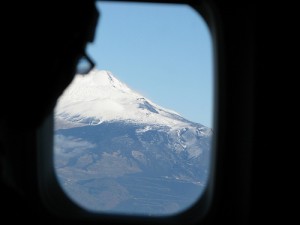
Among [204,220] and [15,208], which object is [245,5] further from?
[15,208]

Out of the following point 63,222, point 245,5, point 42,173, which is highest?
point 245,5

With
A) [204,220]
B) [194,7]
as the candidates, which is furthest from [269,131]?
[194,7]

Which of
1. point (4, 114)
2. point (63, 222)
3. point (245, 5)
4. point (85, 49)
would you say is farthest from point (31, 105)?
point (245, 5)

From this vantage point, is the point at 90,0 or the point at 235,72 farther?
the point at 235,72

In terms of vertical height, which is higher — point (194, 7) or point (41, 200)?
point (194, 7)

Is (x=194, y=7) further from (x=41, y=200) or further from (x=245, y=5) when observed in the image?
(x=41, y=200)

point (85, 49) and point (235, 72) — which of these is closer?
point (85, 49)

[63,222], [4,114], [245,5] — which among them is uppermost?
[245,5]

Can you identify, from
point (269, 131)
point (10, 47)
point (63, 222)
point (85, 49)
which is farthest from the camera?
point (63, 222)

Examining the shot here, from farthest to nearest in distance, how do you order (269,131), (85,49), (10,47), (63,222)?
(63,222), (269,131), (85,49), (10,47)
